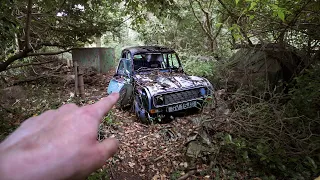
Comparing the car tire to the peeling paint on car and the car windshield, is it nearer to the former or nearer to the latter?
the peeling paint on car

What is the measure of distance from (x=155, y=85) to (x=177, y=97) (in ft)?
2.05

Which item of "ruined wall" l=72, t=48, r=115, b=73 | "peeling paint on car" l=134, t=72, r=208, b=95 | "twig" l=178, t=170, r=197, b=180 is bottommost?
"twig" l=178, t=170, r=197, b=180

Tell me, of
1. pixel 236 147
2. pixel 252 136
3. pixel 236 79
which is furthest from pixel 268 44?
pixel 236 147

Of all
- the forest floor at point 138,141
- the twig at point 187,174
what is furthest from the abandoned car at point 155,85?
the twig at point 187,174

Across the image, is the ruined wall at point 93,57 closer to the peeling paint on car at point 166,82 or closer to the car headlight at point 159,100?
the peeling paint on car at point 166,82

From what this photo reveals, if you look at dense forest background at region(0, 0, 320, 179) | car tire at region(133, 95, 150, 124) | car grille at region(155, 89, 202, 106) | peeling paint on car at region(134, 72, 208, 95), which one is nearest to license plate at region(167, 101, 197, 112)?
car grille at region(155, 89, 202, 106)

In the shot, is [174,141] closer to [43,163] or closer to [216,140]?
[216,140]

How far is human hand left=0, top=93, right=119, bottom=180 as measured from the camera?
54cm

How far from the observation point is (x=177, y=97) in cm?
493

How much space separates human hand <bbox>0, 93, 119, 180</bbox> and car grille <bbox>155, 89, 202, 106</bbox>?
13.2 feet

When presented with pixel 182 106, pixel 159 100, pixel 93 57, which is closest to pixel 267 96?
pixel 182 106

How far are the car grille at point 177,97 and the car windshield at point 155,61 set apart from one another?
155cm

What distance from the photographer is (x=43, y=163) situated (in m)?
0.54

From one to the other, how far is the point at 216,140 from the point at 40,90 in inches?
261
